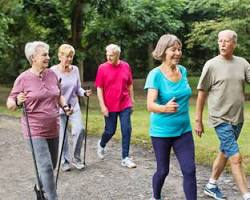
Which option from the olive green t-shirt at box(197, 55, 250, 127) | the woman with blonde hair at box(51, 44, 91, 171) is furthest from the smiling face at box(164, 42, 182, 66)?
the woman with blonde hair at box(51, 44, 91, 171)

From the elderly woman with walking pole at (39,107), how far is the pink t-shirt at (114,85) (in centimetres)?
232

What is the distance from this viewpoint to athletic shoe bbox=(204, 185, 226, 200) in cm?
634

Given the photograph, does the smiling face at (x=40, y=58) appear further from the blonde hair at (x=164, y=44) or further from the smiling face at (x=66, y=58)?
the smiling face at (x=66, y=58)

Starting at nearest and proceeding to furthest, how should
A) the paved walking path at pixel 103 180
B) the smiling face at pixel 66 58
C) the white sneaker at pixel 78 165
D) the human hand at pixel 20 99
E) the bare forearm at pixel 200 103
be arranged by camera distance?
the human hand at pixel 20 99
the bare forearm at pixel 200 103
the paved walking path at pixel 103 180
the smiling face at pixel 66 58
the white sneaker at pixel 78 165

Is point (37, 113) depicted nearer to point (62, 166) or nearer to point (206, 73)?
point (206, 73)

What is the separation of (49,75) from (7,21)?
1512 cm

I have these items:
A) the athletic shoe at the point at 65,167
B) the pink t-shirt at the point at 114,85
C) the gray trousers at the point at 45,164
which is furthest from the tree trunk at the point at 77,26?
the gray trousers at the point at 45,164

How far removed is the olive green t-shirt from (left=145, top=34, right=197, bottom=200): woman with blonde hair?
58 centimetres

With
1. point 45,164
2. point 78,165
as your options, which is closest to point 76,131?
point 78,165

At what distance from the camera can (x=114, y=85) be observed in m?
8.17

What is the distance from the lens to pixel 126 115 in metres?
8.12

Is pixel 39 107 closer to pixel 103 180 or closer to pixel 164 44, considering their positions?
pixel 164 44

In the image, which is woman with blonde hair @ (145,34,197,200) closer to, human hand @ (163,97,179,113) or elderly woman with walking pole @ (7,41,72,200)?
human hand @ (163,97,179,113)

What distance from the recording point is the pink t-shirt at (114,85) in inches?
320
